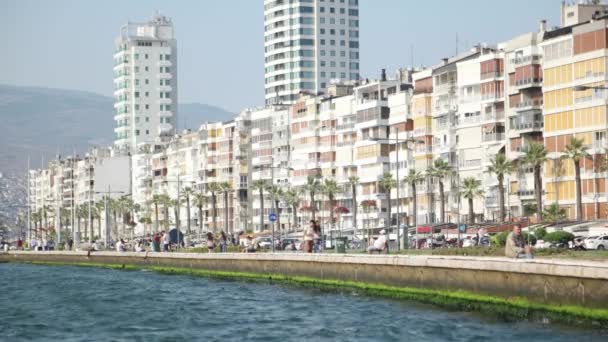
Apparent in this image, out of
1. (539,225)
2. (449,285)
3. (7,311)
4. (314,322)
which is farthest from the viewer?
(539,225)

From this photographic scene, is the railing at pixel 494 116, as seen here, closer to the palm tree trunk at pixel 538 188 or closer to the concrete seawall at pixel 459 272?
the palm tree trunk at pixel 538 188

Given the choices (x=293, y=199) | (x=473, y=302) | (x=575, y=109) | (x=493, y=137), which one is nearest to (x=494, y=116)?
(x=493, y=137)

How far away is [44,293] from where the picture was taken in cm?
8325

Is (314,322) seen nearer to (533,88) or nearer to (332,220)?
(533,88)

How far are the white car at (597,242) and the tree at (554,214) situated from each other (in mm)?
21563

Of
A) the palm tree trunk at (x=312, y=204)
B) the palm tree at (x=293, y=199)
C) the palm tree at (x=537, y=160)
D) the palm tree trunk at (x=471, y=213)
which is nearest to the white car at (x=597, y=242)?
the palm tree at (x=537, y=160)

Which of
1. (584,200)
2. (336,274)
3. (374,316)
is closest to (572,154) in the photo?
(584,200)

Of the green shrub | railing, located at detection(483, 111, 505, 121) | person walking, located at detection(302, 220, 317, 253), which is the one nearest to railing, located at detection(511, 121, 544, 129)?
railing, located at detection(483, 111, 505, 121)

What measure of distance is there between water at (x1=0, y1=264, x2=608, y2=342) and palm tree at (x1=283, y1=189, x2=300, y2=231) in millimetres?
109496

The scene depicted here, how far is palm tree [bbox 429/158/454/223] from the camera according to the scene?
149 metres

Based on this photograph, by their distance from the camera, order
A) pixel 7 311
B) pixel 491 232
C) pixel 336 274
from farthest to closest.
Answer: pixel 491 232 < pixel 336 274 < pixel 7 311

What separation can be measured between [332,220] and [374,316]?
122784 millimetres

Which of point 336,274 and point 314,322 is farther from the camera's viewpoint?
point 336,274

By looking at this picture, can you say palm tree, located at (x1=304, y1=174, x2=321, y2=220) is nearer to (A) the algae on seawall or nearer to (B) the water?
(A) the algae on seawall
